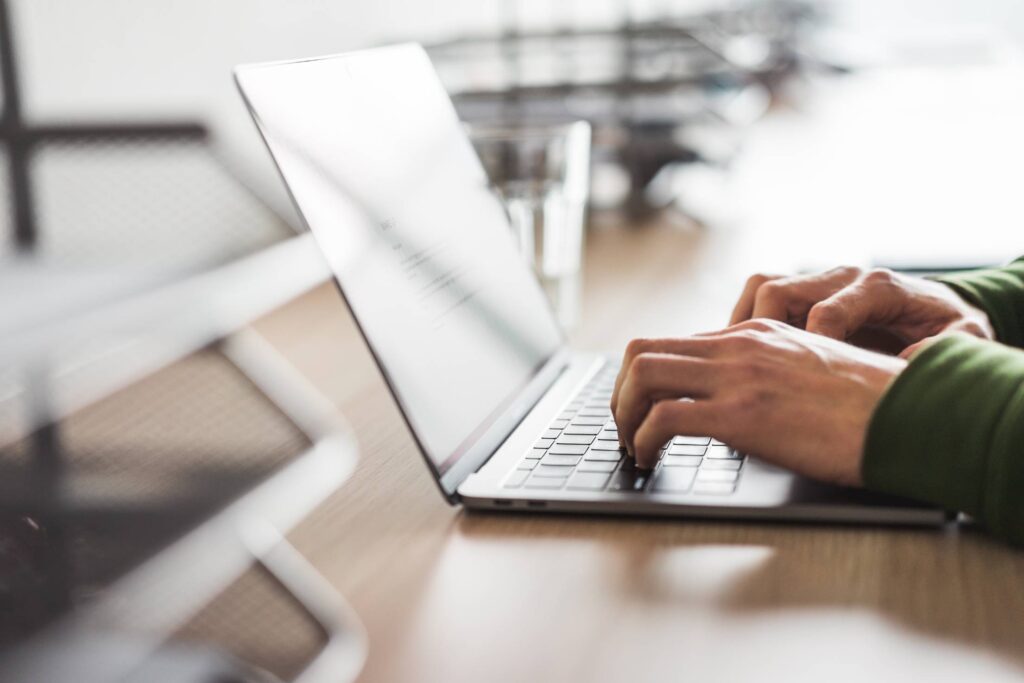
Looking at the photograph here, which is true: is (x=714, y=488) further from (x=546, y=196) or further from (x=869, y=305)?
(x=546, y=196)

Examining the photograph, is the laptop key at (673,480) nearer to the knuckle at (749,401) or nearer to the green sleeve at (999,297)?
the knuckle at (749,401)

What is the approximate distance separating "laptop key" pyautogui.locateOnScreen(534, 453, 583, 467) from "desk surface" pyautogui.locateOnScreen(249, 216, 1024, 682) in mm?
49

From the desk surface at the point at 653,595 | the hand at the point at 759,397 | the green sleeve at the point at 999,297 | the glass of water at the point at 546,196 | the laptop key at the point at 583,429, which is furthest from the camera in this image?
the glass of water at the point at 546,196

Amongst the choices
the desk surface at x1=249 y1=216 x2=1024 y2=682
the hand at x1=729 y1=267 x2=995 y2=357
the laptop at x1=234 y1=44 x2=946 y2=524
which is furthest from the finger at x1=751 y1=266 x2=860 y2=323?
the desk surface at x1=249 y1=216 x2=1024 y2=682

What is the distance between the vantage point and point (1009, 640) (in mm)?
403

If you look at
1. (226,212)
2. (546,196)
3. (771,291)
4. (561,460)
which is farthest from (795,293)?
(226,212)

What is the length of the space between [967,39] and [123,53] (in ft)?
19.0

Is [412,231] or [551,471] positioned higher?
[412,231]

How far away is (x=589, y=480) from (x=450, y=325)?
149 mm

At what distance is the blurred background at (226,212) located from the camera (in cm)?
55

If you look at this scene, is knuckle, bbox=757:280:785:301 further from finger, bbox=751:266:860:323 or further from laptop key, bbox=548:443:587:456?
laptop key, bbox=548:443:587:456

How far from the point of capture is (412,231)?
65 centimetres

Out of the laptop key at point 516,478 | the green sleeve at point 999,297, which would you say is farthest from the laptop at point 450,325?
the green sleeve at point 999,297

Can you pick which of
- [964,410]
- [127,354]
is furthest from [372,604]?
[127,354]
